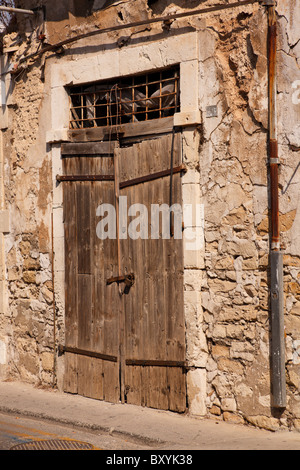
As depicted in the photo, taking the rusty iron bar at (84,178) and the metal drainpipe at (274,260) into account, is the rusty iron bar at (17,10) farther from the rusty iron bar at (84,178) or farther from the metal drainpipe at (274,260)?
the metal drainpipe at (274,260)

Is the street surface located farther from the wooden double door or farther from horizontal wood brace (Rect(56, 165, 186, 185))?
horizontal wood brace (Rect(56, 165, 186, 185))

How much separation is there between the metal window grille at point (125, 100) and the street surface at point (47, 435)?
10.3 ft

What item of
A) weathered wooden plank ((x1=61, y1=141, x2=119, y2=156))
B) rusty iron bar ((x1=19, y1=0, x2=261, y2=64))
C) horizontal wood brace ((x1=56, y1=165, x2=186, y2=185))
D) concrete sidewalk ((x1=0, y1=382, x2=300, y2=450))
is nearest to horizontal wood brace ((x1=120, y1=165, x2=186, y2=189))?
horizontal wood brace ((x1=56, y1=165, x2=186, y2=185))

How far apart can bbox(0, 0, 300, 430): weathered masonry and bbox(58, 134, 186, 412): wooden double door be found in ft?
0.05

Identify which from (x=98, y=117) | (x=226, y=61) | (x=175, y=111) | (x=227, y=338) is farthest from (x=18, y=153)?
(x=227, y=338)

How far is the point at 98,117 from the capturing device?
6.98m

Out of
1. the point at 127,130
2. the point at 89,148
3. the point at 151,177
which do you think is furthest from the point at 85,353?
the point at 127,130

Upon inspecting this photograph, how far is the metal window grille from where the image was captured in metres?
6.41

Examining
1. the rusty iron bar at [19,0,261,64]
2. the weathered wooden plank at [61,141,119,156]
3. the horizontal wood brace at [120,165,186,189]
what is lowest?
the horizontal wood brace at [120,165,186,189]

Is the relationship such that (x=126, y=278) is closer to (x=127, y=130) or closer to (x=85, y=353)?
(x=85, y=353)

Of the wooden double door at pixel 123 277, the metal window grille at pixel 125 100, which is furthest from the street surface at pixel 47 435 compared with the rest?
the metal window grille at pixel 125 100

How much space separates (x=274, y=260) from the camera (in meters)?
5.52

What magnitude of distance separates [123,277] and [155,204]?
0.83 m

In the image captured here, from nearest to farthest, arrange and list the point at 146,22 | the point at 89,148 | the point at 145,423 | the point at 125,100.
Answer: the point at 145,423, the point at 146,22, the point at 125,100, the point at 89,148
